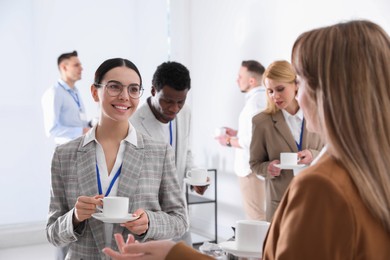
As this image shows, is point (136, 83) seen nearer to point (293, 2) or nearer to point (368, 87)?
point (368, 87)

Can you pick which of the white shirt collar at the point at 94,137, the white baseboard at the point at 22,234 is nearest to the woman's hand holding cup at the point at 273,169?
the white shirt collar at the point at 94,137

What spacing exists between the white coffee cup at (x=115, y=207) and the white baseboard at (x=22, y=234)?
4.38 metres

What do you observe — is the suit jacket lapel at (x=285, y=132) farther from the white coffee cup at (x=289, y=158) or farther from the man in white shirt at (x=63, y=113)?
the man in white shirt at (x=63, y=113)

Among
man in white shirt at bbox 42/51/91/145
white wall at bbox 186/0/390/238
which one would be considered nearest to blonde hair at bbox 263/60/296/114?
white wall at bbox 186/0/390/238

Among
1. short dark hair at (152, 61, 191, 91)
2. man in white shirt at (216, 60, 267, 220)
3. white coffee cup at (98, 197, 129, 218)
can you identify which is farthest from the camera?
man in white shirt at (216, 60, 267, 220)

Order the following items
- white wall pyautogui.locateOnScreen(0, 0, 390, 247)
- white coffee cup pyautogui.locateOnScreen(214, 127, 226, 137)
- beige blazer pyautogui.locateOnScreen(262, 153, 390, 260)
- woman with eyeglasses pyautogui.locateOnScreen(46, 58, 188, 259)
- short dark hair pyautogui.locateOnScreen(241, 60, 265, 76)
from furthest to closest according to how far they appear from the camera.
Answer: white wall pyautogui.locateOnScreen(0, 0, 390, 247)
white coffee cup pyautogui.locateOnScreen(214, 127, 226, 137)
short dark hair pyautogui.locateOnScreen(241, 60, 265, 76)
woman with eyeglasses pyautogui.locateOnScreen(46, 58, 188, 259)
beige blazer pyautogui.locateOnScreen(262, 153, 390, 260)

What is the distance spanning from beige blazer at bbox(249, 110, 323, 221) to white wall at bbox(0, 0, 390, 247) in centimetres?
196

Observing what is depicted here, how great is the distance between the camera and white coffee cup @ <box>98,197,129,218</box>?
1782 millimetres

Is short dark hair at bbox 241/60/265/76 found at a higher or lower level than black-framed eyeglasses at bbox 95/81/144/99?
higher

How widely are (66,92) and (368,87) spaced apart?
187 inches

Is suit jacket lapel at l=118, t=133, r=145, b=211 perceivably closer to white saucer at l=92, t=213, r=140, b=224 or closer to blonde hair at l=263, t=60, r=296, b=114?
white saucer at l=92, t=213, r=140, b=224

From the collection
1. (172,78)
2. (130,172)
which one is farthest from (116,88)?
(172,78)

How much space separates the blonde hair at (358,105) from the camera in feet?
3.29

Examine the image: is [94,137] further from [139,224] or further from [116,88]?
[139,224]
